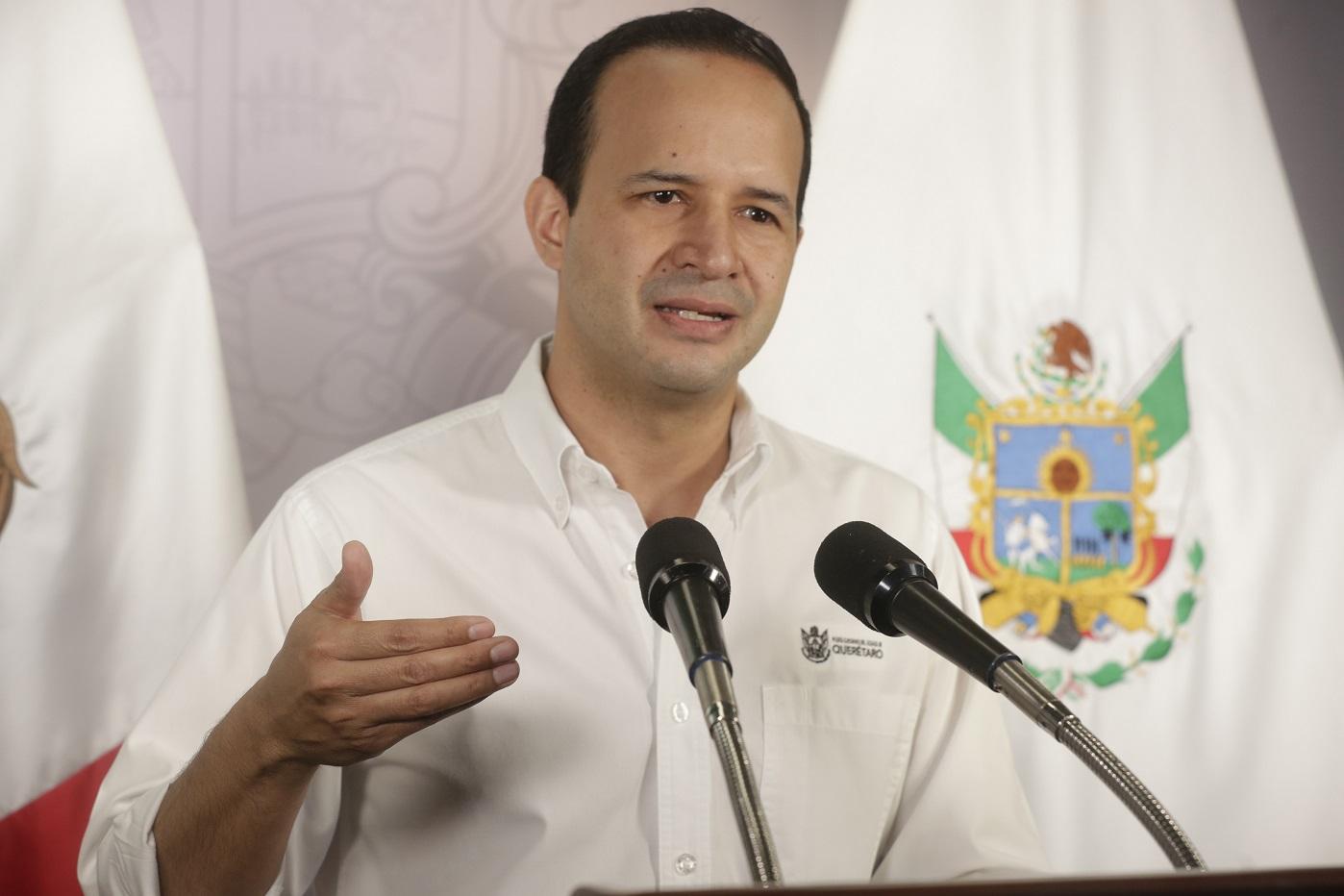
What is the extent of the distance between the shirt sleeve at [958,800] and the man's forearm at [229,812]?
2.82 ft

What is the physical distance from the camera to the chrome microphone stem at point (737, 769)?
973mm

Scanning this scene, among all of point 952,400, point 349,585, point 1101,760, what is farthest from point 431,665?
point 952,400

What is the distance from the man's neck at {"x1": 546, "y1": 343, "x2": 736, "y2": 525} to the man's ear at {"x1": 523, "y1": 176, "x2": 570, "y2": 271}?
0.59ft

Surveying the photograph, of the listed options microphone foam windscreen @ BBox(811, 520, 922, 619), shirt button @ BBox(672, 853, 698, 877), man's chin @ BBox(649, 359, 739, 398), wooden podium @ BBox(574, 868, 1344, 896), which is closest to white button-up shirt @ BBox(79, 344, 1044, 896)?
shirt button @ BBox(672, 853, 698, 877)

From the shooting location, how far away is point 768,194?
1833 mm

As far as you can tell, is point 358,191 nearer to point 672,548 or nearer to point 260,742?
point 260,742

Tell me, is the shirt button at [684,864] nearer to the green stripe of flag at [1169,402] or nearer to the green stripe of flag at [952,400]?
the green stripe of flag at [952,400]

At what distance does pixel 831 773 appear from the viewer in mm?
1747

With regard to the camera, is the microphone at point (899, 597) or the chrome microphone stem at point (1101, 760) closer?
the chrome microphone stem at point (1101, 760)

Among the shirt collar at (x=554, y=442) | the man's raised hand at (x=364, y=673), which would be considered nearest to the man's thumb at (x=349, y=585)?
the man's raised hand at (x=364, y=673)

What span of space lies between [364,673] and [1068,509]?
154 centimetres

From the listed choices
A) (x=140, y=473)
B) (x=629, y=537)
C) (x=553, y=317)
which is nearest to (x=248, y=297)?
(x=140, y=473)

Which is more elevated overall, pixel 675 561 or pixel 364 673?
pixel 675 561

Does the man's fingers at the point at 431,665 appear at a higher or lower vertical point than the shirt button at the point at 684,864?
higher
